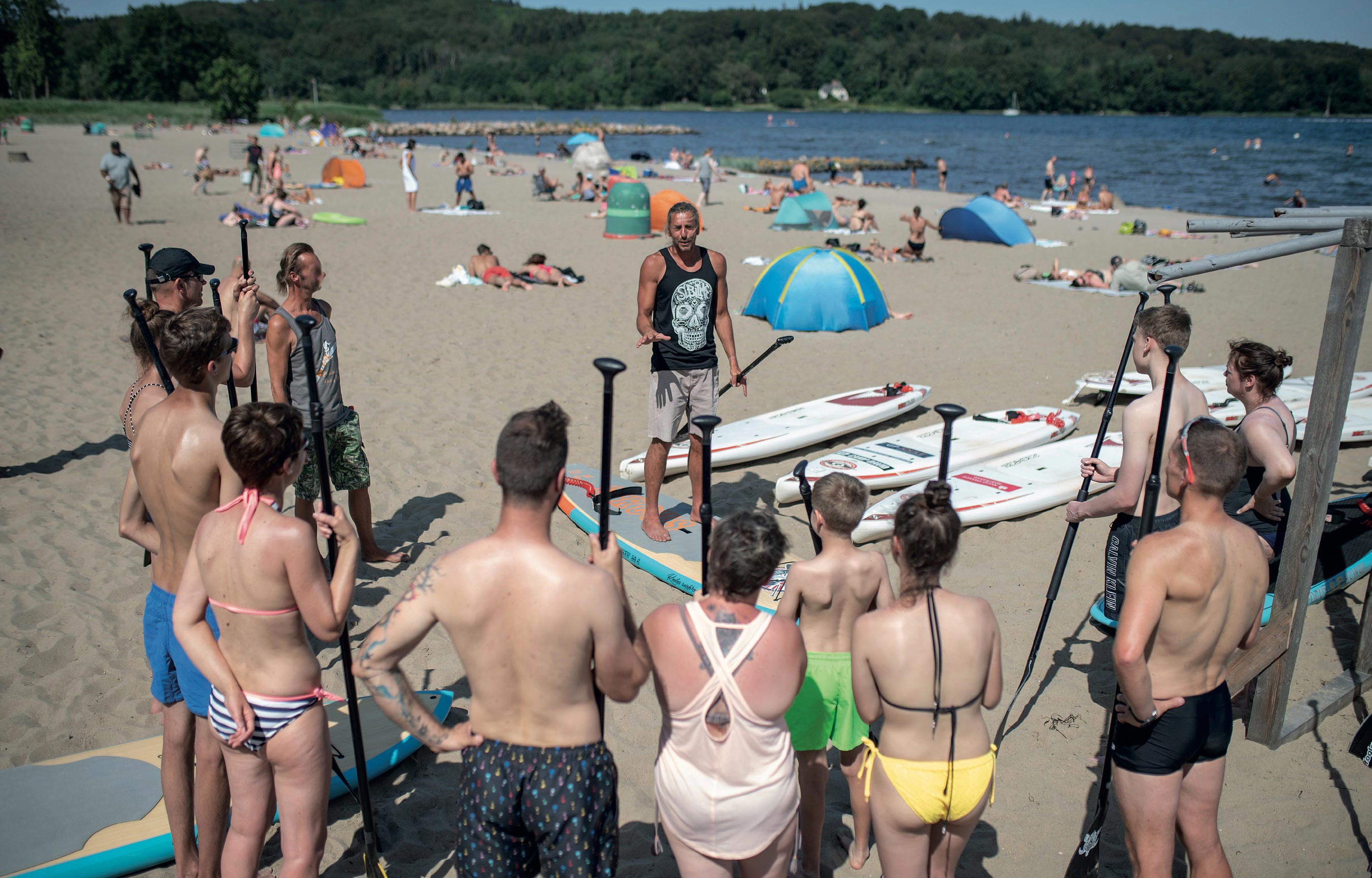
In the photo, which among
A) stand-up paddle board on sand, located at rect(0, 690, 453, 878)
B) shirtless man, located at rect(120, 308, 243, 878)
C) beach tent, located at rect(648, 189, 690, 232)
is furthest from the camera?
beach tent, located at rect(648, 189, 690, 232)

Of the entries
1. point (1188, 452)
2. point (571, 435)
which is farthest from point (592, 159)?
point (1188, 452)

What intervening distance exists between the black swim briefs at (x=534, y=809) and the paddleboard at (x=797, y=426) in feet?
15.1

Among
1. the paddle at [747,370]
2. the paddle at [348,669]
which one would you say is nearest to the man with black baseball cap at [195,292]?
the paddle at [348,669]

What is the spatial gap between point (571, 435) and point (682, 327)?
2.64 m

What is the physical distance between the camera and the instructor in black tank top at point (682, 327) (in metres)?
5.29

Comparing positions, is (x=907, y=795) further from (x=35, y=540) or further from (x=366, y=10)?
(x=366, y=10)

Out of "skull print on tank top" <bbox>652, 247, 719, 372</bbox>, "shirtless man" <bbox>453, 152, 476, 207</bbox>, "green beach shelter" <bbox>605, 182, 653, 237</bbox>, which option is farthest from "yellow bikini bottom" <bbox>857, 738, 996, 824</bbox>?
"shirtless man" <bbox>453, 152, 476, 207</bbox>

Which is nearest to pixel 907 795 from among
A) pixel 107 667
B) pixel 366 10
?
pixel 107 667

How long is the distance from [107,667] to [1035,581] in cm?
527

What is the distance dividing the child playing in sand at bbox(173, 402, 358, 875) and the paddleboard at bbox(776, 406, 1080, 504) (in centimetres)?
436

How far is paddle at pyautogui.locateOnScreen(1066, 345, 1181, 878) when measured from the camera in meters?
2.88

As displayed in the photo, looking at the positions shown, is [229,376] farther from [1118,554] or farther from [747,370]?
[1118,554]

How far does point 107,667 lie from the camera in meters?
4.30

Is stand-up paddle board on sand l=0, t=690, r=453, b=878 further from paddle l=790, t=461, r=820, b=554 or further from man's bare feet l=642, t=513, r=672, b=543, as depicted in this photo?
man's bare feet l=642, t=513, r=672, b=543
